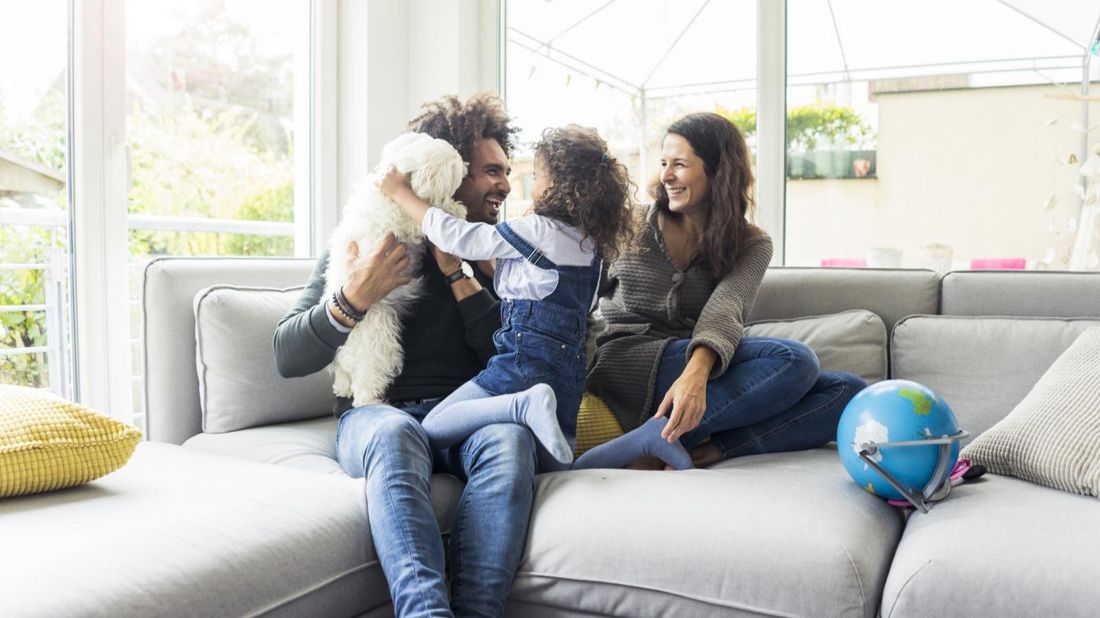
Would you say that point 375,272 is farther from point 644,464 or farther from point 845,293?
point 845,293

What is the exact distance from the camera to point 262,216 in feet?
10.0

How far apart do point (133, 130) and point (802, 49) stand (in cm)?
203

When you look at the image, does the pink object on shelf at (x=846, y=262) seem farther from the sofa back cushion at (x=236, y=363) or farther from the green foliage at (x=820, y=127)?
the sofa back cushion at (x=236, y=363)

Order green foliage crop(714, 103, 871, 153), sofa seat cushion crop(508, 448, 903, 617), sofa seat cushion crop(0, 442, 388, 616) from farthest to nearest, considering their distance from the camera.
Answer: green foliage crop(714, 103, 871, 153)
sofa seat cushion crop(508, 448, 903, 617)
sofa seat cushion crop(0, 442, 388, 616)

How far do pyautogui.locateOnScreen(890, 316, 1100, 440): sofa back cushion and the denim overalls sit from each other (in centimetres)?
88

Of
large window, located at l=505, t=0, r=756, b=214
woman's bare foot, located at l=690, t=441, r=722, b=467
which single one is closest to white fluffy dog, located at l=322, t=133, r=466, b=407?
woman's bare foot, located at l=690, t=441, r=722, b=467

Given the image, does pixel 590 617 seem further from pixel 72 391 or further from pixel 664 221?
pixel 72 391

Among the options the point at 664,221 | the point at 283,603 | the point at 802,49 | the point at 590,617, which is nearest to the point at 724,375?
the point at 664,221

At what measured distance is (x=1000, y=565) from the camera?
133 centimetres

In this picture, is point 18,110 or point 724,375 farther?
point 18,110

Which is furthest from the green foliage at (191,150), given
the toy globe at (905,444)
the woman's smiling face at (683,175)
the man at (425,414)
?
the toy globe at (905,444)

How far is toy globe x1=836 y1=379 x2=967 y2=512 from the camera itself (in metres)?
1.60

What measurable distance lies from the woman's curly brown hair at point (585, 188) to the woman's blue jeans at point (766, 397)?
38 centimetres

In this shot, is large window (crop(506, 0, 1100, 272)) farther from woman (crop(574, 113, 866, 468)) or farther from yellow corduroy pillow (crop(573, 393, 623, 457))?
yellow corduroy pillow (crop(573, 393, 623, 457))
